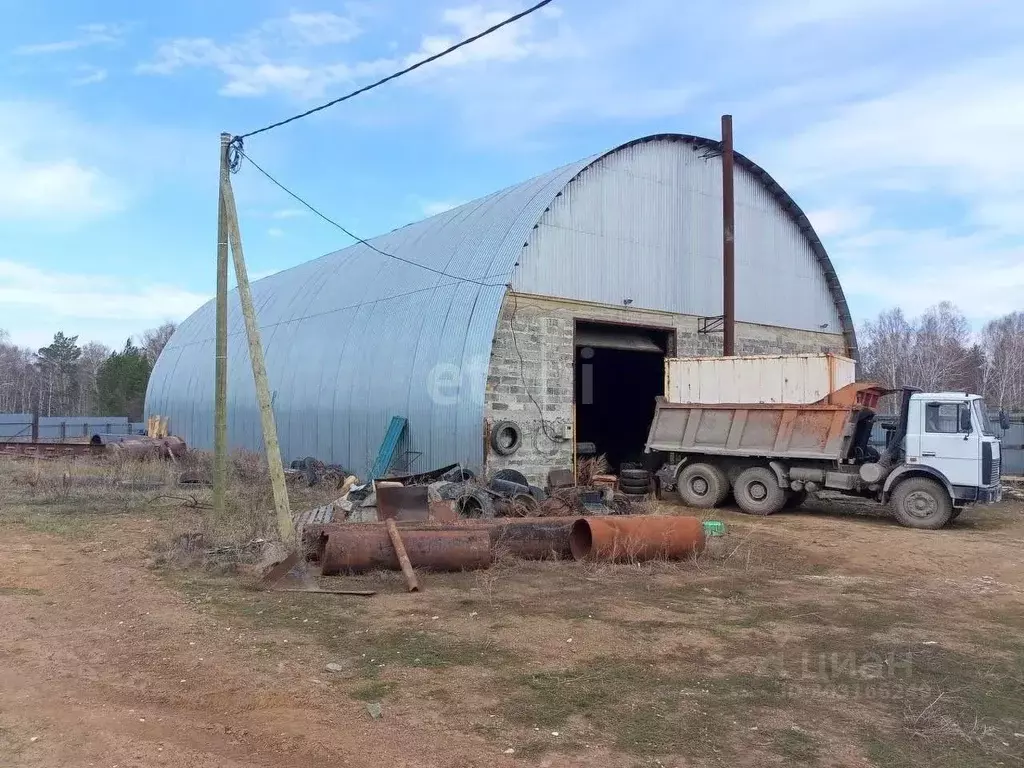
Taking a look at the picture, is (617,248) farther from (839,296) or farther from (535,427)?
(839,296)

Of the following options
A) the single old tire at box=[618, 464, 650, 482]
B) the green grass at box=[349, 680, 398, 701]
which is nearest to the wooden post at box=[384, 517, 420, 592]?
the green grass at box=[349, 680, 398, 701]

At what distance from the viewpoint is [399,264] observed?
816 inches

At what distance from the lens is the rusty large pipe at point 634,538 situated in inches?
391

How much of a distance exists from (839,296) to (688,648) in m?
19.9

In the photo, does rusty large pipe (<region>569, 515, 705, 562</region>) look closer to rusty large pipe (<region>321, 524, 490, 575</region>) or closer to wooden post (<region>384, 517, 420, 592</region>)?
rusty large pipe (<region>321, 524, 490, 575</region>)

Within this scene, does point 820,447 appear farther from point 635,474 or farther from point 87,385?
point 87,385

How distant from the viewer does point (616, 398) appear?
84.3ft

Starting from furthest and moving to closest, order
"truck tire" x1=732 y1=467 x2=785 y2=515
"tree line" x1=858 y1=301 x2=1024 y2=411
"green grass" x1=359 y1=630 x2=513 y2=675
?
"tree line" x1=858 y1=301 x2=1024 y2=411
"truck tire" x1=732 y1=467 x2=785 y2=515
"green grass" x1=359 y1=630 x2=513 y2=675

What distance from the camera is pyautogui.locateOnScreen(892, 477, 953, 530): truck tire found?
14.0 meters

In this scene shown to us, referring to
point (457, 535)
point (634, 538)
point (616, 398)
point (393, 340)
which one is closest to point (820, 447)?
point (634, 538)

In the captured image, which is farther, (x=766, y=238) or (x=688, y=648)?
(x=766, y=238)

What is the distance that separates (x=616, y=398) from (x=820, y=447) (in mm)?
10972

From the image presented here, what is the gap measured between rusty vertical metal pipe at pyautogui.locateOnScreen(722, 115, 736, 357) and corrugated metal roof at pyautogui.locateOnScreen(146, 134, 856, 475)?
1.83ft

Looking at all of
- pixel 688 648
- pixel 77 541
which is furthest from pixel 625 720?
pixel 77 541
